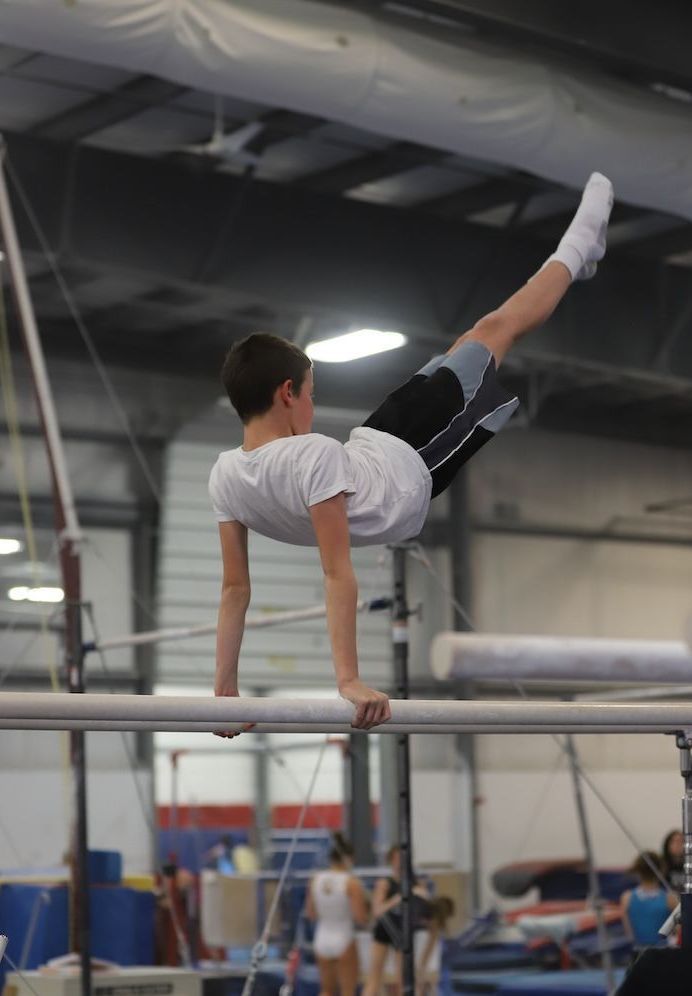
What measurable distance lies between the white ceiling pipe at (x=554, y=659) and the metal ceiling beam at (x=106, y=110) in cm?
486

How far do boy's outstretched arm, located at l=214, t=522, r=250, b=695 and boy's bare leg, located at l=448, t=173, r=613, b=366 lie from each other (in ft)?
2.13

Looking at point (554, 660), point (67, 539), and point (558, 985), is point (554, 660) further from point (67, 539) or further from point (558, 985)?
point (558, 985)

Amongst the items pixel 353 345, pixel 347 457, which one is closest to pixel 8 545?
pixel 353 345

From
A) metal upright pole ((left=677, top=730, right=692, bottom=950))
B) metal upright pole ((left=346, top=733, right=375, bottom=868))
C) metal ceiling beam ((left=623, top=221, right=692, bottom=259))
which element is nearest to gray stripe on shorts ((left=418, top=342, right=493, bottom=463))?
metal upright pole ((left=677, top=730, right=692, bottom=950))

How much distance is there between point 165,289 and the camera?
41.7 ft

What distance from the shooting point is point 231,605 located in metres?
3.06

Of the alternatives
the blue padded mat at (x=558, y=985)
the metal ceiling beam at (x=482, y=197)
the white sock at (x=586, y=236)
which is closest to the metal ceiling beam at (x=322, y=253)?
the metal ceiling beam at (x=482, y=197)

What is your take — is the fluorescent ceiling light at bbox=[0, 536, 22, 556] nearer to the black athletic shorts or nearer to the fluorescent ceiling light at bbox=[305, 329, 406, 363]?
the fluorescent ceiling light at bbox=[305, 329, 406, 363]

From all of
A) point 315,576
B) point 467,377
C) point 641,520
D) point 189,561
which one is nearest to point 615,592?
point 641,520

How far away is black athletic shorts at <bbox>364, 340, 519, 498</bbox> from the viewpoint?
3.17 m

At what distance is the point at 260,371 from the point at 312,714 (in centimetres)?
73

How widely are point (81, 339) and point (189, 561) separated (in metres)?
2.41

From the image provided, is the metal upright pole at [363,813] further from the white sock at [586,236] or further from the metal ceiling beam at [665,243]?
the white sock at [586,236]

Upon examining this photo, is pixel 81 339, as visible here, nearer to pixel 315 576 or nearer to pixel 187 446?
pixel 187 446
